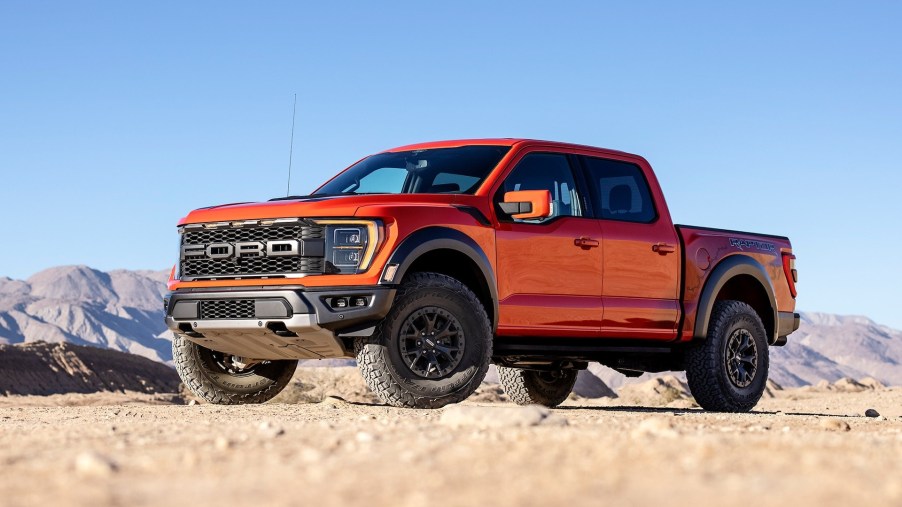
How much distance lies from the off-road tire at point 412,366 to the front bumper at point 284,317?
128mm

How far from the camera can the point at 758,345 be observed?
10.9 metres

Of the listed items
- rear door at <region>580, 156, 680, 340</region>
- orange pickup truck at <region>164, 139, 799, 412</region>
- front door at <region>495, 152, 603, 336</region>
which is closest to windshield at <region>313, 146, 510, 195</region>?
orange pickup truck at <region>164, 139, 799, 412</region>

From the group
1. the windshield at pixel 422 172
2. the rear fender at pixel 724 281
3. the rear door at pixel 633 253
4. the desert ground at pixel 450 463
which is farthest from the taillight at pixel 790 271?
the desert ground at pixel 450 463

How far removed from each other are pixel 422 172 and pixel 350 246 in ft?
4.96

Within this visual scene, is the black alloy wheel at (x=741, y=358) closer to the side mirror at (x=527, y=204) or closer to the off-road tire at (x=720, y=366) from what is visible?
the off-road tire at (x=720, y=366)

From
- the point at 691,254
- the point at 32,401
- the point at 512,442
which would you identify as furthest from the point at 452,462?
the point at 32,401

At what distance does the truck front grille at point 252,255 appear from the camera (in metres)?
8.00

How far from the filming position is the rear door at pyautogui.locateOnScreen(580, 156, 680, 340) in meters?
9.36

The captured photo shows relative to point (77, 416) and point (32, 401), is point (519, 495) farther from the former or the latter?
point (32, 401)

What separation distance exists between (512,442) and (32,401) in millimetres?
17977

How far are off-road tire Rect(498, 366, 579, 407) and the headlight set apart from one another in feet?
13.9

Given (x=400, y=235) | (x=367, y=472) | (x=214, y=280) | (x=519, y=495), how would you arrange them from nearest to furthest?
(x=519, y=495)
(x=367, y=472)
(x=400, y=235)
(x=214, y=280)

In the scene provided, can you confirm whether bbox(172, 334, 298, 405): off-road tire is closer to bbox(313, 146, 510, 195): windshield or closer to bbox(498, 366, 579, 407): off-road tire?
bbox(313, 146, 510, 195): windshield

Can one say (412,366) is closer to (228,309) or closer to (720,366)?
(228,309)
